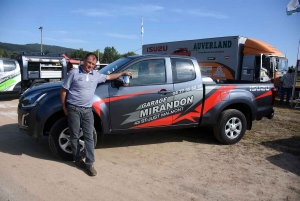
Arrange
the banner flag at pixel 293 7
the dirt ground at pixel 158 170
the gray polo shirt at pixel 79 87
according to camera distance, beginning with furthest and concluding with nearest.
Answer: the banner flag at pixel 293 7 < the gray polo shirt at pixel 79 87 < the dirt ground at pixel 158 170

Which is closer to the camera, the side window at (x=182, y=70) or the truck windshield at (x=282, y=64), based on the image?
the side window at (x=182, y=70)

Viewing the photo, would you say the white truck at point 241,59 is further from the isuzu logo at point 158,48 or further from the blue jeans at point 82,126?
the blue jeans at point 82,126

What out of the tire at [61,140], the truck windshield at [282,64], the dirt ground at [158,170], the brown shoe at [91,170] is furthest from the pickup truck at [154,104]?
the truck windshield at [282,64]

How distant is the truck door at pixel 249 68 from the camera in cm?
1305

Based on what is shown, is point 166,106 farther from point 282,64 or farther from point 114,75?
point 282,64

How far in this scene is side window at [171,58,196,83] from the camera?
16.4 feet

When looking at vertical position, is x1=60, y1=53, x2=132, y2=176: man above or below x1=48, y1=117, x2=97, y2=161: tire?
above

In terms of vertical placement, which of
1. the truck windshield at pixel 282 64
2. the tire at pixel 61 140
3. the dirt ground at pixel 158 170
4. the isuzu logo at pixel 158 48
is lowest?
the dirt ground at pixel 158 170

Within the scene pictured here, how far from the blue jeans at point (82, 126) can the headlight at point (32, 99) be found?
2.41 ft

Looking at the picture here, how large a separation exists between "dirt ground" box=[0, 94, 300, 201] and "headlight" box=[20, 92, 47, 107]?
900mm

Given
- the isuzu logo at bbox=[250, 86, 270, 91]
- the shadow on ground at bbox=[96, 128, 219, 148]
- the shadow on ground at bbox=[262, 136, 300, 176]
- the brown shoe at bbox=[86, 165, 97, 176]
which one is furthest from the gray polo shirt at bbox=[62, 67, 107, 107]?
the isuzu logo at bbox=[250, 86, 270, 91]

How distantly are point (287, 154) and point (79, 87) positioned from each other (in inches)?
164

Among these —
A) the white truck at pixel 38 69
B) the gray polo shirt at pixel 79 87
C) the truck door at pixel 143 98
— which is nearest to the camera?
the gray polo shirt at pixel 79 87

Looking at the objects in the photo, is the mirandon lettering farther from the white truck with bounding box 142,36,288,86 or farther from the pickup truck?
the white truck with bounding box 142,36,288,86
